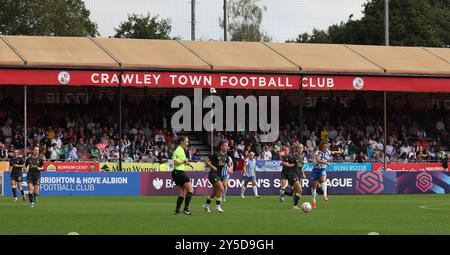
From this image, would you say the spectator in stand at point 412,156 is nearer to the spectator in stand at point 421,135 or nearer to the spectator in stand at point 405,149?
the spectator in stand at point 405,149

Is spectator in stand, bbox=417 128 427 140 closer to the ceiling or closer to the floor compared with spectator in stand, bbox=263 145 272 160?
closer to the ceiling

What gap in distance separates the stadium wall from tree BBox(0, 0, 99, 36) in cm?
4020

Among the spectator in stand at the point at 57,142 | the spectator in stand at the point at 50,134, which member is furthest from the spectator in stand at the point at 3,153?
the spectator in stand at the point at 50,134

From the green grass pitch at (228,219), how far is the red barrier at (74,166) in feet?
29.3

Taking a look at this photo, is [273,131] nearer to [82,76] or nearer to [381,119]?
[381,119]

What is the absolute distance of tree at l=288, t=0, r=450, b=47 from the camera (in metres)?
81.1

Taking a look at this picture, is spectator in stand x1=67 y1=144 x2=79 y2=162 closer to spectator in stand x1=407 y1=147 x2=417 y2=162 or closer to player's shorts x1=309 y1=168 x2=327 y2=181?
player's shorts x1=309 y1=168 x2=327 y2=181

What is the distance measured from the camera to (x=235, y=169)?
45.0 metres

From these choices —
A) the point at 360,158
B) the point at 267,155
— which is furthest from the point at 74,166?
the point at 360,158

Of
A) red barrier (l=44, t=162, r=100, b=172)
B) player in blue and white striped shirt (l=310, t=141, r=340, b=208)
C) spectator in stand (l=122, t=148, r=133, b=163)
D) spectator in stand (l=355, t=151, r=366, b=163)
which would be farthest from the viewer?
spectator in stand (l=355, t=151, r=366, b=163)

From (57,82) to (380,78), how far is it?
1483cm

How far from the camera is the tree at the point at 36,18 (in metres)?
77.6

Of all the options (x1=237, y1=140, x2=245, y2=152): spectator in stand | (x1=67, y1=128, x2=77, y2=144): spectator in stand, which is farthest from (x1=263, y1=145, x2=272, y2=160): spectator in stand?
(x1=67, y1=128, x2=77, y2=144): spectator in stand
